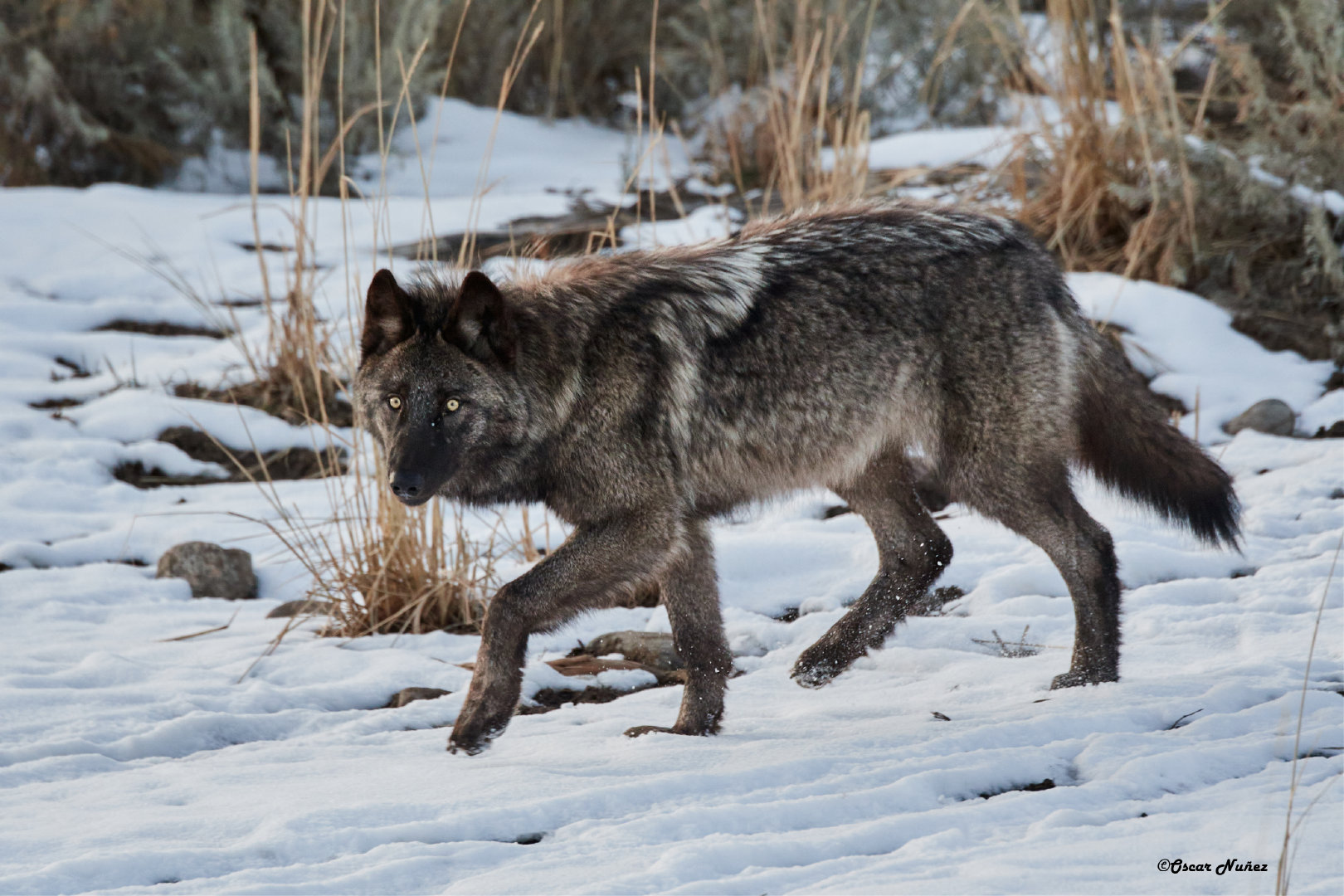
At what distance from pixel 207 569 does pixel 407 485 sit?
7.76 ft

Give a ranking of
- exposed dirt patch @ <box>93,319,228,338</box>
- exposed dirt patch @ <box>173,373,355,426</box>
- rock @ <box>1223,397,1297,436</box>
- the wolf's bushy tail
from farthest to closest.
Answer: exposed dirt patch @ <box>93,319,228,338</box> < exposed dirt patch @ <box>173,373,355,426</box> < rock @ <box>1223,397,1297,436</box> < the wolf's bushy tail

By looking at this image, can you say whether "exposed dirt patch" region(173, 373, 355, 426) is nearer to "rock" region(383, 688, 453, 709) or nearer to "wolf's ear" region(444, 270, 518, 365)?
"rock" region(383, 688, 453, 709)

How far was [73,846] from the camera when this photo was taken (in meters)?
2.85

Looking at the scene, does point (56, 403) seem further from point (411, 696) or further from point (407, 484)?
point (407, 484)

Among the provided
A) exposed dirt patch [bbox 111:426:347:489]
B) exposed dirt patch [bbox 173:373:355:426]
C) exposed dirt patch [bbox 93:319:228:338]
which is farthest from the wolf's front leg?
exposed dirt patch [bbox 93:319:228:338]

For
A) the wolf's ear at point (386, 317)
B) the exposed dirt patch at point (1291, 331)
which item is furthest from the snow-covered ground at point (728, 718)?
the wolf's ear at point (386, 317)

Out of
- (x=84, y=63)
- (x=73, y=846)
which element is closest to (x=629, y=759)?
(x=73, y=846)

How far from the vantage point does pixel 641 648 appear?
4805 millimetres

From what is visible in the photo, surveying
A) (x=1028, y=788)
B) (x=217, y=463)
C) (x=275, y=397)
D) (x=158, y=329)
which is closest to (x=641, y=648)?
(x=1028, y=788)

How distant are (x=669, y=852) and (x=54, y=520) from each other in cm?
440

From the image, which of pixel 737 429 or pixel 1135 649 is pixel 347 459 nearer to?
pixel 737 429

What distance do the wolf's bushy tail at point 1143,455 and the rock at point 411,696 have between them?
2475 mm

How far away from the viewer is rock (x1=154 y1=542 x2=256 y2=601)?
5.46 meters

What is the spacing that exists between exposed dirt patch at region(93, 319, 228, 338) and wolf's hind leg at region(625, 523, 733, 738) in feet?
16.5
